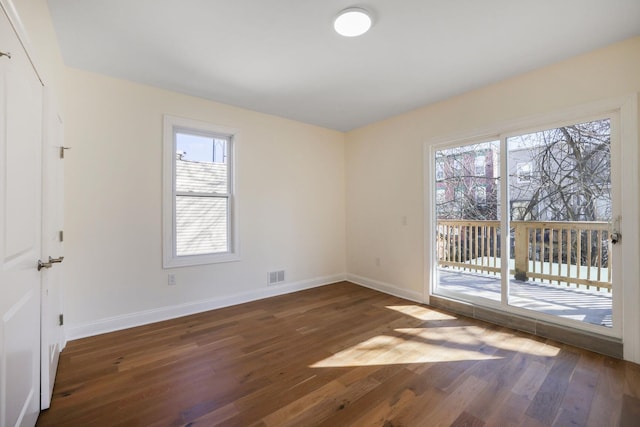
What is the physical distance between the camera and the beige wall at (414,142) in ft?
7.73

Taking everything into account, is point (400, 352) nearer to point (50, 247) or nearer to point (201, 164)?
point (50, 247)

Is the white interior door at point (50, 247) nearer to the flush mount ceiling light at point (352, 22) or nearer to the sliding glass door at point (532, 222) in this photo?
the flush mount ceiling light at point (352, 22)

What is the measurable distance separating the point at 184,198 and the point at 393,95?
2811 mm

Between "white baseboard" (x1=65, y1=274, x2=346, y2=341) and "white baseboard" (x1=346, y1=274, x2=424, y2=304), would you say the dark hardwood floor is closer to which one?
"white baseboard" (x1=65, y1=274, x2=346, y2=341)

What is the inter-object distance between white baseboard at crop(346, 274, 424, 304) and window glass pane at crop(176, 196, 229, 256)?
2210 millimetres

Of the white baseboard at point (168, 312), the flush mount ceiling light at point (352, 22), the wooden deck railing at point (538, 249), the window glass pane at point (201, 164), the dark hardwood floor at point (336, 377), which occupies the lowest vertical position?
the dark hardwood floor at point (336, 377)

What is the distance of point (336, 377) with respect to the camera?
201cm

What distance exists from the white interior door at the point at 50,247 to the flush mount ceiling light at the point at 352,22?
2010 millimetres

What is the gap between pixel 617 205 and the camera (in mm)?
2295

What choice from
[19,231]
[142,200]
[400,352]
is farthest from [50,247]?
[400,352]

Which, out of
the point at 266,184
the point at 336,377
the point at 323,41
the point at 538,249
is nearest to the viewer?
the point at 336,377

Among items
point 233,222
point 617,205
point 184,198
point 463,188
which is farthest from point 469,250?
point 184,198

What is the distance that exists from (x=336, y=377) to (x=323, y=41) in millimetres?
2622

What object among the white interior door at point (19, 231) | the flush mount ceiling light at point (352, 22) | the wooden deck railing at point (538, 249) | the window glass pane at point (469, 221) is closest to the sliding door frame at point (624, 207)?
the wooden deck railing at point (538, 249)
